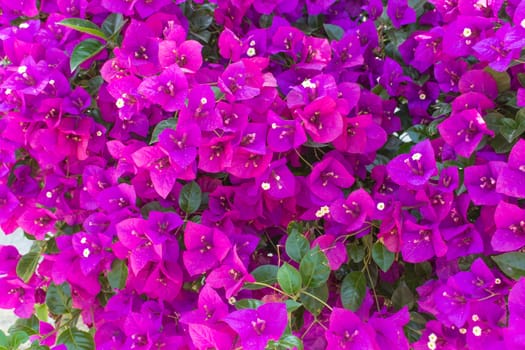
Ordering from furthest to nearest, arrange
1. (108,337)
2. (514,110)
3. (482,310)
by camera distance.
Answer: (108,337) < (514,110) < (482,310)

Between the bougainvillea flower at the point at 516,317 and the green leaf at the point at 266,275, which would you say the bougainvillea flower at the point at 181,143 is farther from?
the bougainvillea flower at the point at 516,317

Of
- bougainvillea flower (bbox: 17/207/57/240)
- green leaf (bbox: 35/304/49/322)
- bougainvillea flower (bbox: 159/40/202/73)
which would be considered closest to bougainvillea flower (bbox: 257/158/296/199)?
bougainvillea flower (bbox: 159/40/202/73)

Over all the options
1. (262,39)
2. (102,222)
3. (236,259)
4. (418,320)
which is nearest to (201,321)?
(236,259)

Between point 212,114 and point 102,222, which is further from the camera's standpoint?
point 102,222

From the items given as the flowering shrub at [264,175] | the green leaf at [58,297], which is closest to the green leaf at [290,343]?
the flowering shrub at [264,175]

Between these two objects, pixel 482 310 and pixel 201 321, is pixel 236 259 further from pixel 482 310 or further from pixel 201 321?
pixel 482 310

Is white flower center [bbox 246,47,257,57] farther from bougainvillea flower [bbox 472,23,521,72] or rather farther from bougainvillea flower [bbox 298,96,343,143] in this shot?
bougainvillea flower [bbox 472,23,521,72]
